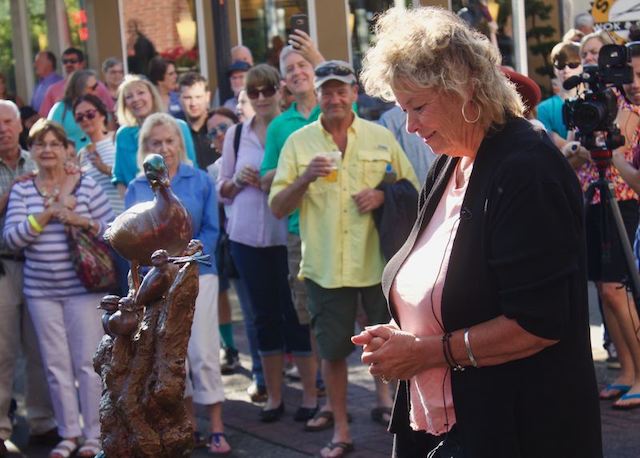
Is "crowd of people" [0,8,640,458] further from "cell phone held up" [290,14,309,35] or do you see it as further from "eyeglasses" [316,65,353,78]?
"cell phone held up" [290,14,309,35]

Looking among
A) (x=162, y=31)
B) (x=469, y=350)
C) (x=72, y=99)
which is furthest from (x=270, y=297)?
(x=162, y=31)

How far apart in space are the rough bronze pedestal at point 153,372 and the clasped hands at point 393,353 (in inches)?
19.7

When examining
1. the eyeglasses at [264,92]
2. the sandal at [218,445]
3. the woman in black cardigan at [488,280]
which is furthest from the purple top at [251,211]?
the woman in black cardigan at [488,280]

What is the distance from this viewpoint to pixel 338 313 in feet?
21.8

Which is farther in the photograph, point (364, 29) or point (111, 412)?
point (364, 29)

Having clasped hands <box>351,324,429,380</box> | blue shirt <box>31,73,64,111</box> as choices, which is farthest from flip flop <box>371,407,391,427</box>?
blue shirt <box>31,73,64,111</box>

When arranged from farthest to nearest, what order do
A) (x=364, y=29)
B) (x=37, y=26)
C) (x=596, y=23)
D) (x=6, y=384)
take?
(x=37, y=26) → (x=364, y=29) → (x=596, y=23) → (x=6, y=384)

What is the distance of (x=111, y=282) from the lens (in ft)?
22.8

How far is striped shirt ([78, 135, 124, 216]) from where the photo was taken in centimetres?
789

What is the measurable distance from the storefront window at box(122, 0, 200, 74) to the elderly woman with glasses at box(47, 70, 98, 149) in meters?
6.91

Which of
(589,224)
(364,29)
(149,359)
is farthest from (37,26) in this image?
(149,359)

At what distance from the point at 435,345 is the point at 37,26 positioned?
16.3 metres

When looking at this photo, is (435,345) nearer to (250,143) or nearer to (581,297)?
(581,297)

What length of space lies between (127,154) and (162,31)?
32.6 feet
